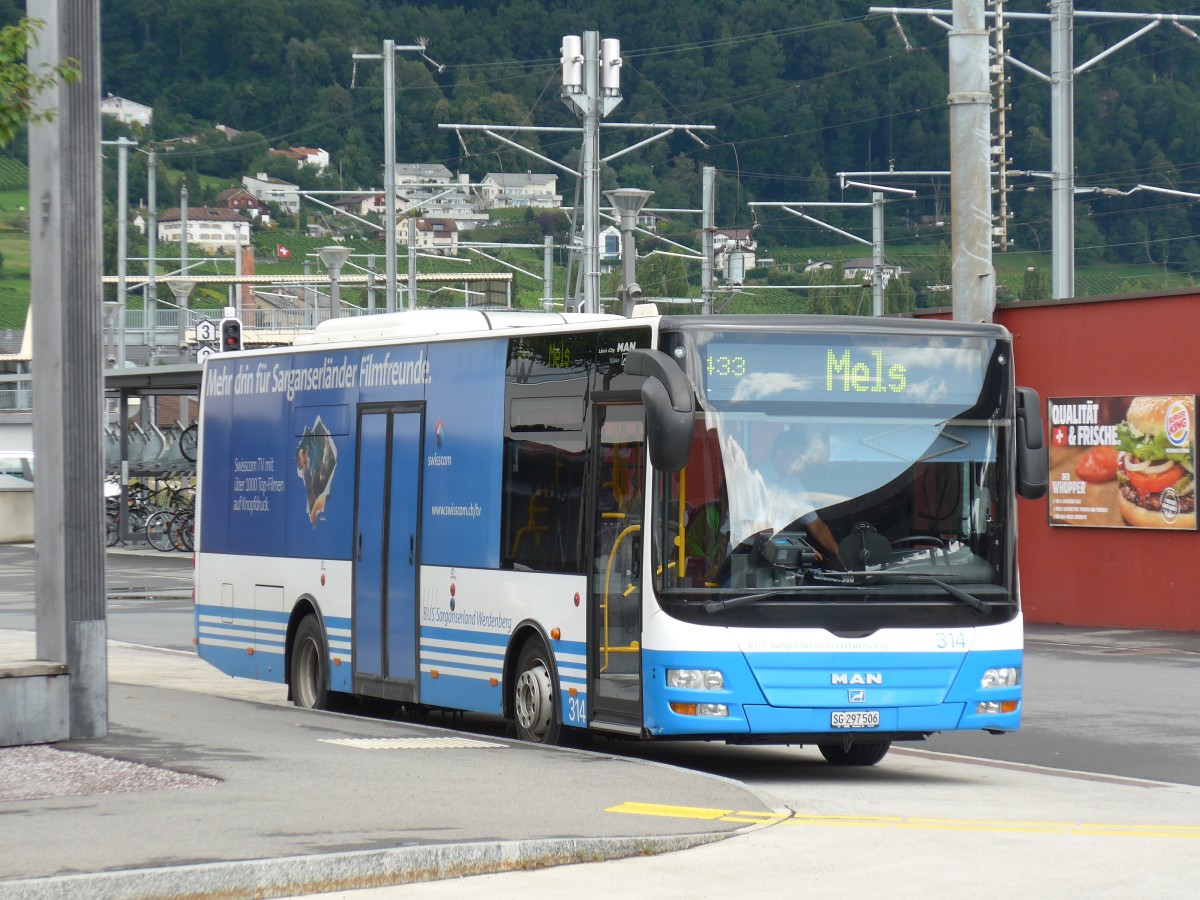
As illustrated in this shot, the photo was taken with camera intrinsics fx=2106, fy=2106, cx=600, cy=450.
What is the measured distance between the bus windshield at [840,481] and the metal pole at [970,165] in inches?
351

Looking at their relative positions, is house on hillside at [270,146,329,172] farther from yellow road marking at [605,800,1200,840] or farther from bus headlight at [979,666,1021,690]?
yellow road marking at [605,800,1200,840]

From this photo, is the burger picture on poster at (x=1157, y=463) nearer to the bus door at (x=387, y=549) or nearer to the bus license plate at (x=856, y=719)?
the bus door at (x=387, y=549)

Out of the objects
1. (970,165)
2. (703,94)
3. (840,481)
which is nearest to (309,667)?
(840,481)

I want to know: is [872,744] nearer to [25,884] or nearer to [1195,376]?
[25,884]

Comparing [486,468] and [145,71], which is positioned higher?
[145,71]

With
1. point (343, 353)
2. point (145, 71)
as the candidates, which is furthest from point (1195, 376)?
point (145, 71)

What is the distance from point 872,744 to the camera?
1329cm

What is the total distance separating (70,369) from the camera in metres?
12.0

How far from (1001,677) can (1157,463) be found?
12954mm

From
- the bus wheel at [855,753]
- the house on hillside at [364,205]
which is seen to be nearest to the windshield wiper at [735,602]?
the bus wheel at [855,753]

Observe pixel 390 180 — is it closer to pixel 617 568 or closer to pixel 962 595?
pixel 617 568

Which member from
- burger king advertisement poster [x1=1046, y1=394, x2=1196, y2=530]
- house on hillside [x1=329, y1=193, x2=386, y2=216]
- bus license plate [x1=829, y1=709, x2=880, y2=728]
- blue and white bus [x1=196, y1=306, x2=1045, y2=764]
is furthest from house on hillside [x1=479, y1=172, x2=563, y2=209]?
bus license plate [x1=829, y1=709, x2=880, y2=728]

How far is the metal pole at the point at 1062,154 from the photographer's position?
30.5 meters

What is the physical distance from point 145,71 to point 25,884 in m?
124
